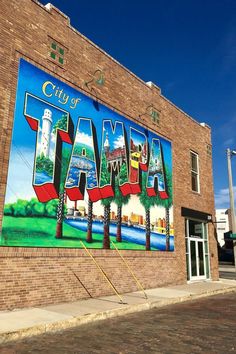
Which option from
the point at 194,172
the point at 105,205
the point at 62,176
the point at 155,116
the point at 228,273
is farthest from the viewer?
the point at 228,273

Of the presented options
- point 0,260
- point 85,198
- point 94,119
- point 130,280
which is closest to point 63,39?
point 94,119

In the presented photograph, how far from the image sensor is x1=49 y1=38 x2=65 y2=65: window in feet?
41.3

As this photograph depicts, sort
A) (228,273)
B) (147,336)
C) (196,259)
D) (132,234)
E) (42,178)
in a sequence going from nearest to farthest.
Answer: (147,336)
(42,178)
(132,234)
(196,259)
(228,273)

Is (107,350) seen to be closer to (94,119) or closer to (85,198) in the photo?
(85,198)

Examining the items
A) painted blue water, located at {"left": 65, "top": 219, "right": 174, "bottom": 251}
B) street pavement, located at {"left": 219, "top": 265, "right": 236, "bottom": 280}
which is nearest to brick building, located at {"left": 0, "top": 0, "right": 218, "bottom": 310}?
painted blue water, located at {"left": 65, "top": 219, "right": 174, "bottom": 251}

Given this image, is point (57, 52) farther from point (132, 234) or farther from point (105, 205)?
point (132, 234)

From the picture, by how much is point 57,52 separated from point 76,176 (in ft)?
14.7

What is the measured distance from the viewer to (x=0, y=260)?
9.77 meters

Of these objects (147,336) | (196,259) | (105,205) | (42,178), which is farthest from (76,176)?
(196,259)

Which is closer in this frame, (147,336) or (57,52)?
(147,336)

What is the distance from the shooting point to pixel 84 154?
13188mm

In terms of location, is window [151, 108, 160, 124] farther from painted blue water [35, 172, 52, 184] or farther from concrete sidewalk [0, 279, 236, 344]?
concrete sidewalk [0, 279, 236, 344]

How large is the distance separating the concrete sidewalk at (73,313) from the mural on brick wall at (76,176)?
6.52ft

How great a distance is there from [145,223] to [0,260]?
298 inches
